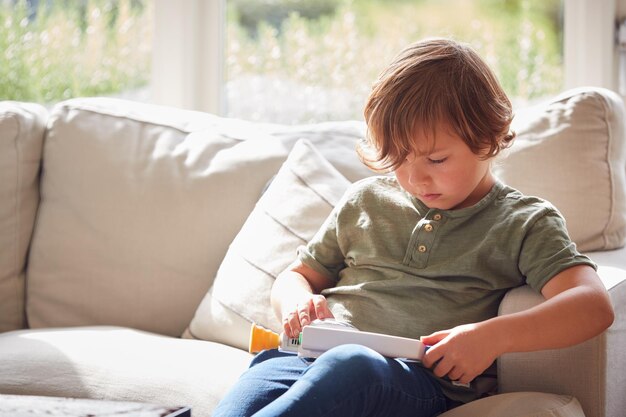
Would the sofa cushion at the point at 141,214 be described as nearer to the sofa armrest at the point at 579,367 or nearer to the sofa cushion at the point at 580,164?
the sofa cushion at the point at 580,164

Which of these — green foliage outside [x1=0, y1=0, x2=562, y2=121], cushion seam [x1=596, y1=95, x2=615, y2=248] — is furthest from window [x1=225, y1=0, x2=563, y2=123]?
cushion seam [x1=596, y1=95, x2=615, y2=248]

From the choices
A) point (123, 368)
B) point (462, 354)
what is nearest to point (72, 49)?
point (123, 368)

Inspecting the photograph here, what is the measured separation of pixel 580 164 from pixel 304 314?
0.79m

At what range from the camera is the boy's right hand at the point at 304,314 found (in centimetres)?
146

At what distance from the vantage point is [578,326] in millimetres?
1314

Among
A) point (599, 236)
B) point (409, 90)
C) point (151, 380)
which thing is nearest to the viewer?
point (409, 90)

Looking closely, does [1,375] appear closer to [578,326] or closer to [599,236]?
[578,326]

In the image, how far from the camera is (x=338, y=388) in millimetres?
1203

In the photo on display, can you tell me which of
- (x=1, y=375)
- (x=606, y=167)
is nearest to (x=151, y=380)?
(x=1, y=375)

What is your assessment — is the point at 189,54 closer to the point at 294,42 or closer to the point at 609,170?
the point at 294,42

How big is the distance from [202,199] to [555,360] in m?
1.03

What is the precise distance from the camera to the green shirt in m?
1.45

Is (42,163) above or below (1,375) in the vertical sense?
above

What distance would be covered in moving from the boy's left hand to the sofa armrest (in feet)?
0.40
